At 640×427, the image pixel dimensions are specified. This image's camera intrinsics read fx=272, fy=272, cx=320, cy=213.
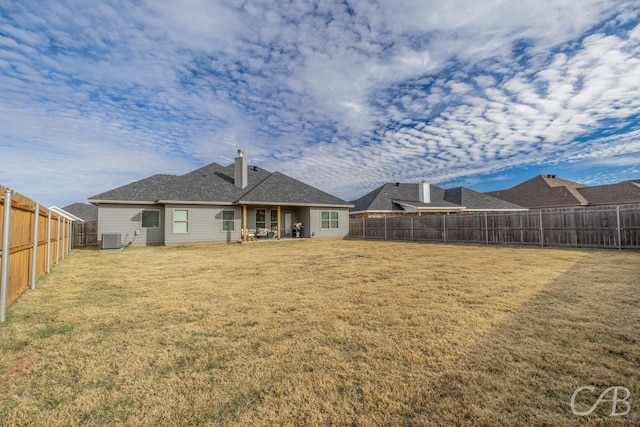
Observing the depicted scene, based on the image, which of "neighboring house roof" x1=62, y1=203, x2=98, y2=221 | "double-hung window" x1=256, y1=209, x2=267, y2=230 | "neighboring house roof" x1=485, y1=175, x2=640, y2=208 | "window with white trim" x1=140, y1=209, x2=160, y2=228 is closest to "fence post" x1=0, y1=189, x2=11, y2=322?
"window with white trim" x1=140, y1=209, x2=160, y2=228

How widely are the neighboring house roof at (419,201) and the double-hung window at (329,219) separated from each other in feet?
18.0

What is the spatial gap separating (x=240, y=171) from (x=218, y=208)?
3507 mm

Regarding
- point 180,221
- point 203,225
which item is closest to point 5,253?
point 180,221

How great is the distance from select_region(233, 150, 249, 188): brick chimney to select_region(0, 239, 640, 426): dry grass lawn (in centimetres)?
1514

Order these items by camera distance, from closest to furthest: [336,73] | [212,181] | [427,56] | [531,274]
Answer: [531,274] < [427,56] < [336,73] < [212,181]

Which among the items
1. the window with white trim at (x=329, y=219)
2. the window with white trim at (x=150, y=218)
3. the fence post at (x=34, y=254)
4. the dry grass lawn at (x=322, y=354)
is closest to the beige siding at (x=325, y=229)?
the window with white trim at (x=329, y=219)

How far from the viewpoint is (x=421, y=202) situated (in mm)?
27969

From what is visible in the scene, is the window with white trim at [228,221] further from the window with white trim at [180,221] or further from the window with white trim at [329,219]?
the window with white trim at [329,219]

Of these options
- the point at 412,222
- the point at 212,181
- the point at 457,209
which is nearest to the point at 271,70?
the point at 212,181

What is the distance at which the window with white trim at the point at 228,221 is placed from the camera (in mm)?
18438

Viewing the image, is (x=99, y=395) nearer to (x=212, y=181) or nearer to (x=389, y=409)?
(x=389, y=409)

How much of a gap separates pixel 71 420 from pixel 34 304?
14.1 ft

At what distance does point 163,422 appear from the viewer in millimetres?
1857

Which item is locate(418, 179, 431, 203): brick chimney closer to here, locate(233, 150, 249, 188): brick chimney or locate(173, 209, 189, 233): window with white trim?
locate(233, 150, 249, 188): brick chimney
